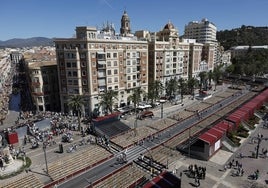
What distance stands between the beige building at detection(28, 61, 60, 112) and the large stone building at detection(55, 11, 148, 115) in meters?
7.10

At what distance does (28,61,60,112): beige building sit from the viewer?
77312 mm

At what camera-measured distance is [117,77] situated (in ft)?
263

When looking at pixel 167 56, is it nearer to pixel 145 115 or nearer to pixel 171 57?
pixel 171 57

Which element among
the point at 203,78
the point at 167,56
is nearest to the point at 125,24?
the point at 167,56

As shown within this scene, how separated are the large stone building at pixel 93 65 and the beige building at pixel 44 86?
7.10 meters

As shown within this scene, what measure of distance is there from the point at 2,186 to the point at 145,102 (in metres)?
61.4

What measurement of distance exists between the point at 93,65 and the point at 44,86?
22.2m

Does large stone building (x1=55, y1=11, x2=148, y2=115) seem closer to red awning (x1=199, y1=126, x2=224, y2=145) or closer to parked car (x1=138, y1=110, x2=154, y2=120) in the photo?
parked car (x1=138, y1=110, x2=154, y2=120)

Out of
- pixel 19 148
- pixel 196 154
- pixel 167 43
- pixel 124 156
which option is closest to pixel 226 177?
pixel 196 154

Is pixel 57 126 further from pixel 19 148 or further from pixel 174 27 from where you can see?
pixel 174 27

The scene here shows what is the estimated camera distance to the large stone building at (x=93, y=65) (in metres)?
70.5

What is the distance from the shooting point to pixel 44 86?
79188 millimetres

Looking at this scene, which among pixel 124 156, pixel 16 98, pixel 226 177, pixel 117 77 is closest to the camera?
pixel 226 177

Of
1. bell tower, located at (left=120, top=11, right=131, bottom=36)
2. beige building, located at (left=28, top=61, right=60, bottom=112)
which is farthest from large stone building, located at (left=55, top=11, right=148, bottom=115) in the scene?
bell tower, located at (left=120, top=11, right=131, bottom=36)
